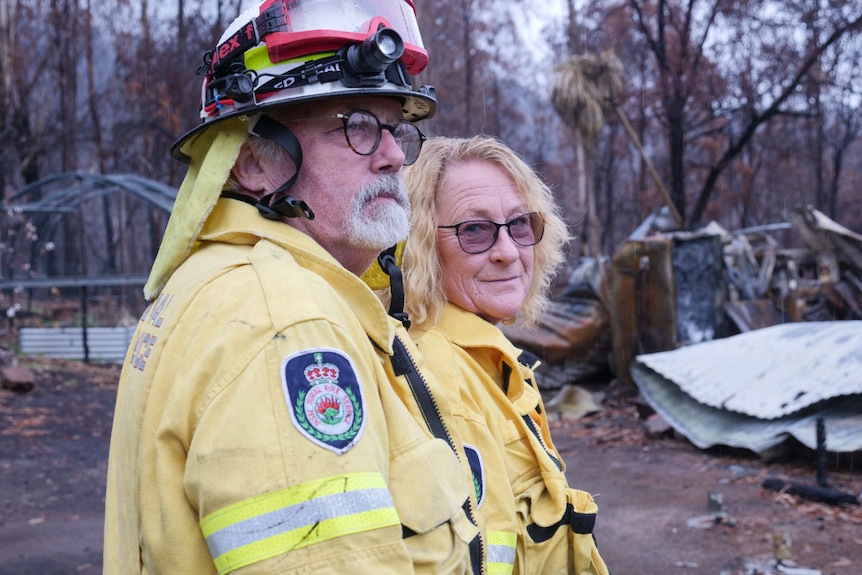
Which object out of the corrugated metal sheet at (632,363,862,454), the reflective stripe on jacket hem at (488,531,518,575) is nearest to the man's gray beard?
the reflective stripe on jacket hem at (488,531,518,575)

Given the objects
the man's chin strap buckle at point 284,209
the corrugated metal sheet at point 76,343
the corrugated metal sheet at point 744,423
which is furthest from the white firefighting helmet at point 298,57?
the corrugated metal sheet at point 76,343

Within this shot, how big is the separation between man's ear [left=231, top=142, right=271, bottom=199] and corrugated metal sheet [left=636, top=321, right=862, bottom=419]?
655cm

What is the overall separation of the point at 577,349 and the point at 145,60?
16.2 m

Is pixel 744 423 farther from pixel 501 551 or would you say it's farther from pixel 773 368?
pixel 501 551

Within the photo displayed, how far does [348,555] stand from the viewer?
1.29 meters

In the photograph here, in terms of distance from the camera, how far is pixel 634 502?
691cm

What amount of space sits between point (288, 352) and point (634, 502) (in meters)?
6.13

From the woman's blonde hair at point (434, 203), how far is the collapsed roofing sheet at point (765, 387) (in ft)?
17.0

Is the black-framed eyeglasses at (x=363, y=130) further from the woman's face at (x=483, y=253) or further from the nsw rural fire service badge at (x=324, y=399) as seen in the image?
the woman's face at (x=483, y=253)

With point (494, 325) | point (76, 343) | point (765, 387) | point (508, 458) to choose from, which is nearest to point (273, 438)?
point (508, 458)

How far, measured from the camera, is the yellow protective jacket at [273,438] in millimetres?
1292

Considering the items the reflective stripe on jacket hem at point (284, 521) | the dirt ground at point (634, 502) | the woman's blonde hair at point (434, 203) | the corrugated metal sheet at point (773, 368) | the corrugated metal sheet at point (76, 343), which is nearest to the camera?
the reflective stripe on jacket hem at point (284, 521)

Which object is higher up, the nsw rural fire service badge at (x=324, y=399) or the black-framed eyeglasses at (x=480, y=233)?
the black-framed eyeglasses at (x=480, y=233)

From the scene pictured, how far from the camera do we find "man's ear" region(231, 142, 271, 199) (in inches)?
74.4
